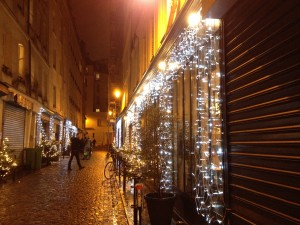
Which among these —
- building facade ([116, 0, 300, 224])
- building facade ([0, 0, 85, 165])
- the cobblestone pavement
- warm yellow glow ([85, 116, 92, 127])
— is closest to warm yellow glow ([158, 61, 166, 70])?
building facade ([116, 0, 300, 224])

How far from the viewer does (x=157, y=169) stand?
8062mm

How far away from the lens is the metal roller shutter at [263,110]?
138 inches

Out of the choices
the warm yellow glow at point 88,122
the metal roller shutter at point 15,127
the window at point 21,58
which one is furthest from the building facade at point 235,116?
the warm yellow glow at point 88,122

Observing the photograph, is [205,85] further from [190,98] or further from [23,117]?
[23,117]

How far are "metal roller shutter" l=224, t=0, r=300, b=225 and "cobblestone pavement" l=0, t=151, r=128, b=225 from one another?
4.04m

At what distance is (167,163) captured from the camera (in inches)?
387

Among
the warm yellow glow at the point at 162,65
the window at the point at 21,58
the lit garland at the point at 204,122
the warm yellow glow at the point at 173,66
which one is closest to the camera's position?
the lit garland at the point at 204,122

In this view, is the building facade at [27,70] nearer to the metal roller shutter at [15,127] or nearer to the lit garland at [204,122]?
the metal roller shutter at [15,127]

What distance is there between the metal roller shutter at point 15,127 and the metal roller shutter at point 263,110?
14.4 metres

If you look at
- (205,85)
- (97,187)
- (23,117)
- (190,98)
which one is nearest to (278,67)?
(205,85)

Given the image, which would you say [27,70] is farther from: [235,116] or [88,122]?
[88,122]

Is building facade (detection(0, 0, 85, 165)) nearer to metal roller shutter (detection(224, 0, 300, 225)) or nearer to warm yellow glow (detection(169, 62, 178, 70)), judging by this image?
warm yellow glow (detection(169, 62, 178, 70))

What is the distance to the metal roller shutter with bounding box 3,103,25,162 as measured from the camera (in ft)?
56.3

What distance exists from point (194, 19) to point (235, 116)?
3.11m
